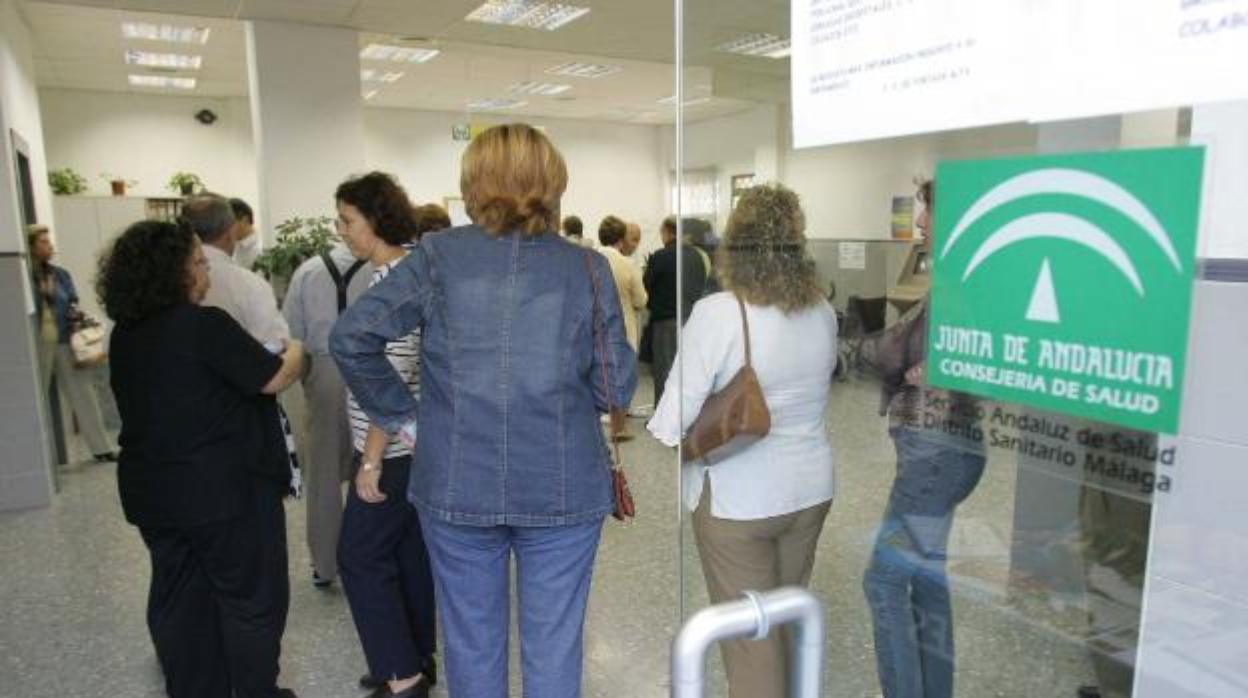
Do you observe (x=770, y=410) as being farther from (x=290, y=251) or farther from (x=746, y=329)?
(x=290, y=251)

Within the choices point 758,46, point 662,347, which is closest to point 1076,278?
point 758,46

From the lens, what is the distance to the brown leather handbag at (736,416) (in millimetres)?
1637

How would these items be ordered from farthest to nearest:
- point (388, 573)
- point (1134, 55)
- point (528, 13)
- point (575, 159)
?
point (575, 159)
point (528, 13)
point (388, 573)
point (1134, 55)

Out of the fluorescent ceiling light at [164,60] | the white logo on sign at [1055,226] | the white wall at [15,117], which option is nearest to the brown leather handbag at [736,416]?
the white logo on sign at [1055,226]

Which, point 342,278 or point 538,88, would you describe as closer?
point 342,278

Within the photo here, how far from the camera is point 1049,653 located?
4.75 ft

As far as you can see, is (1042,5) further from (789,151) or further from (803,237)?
(803,237)

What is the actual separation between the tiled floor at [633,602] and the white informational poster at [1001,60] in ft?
1.78

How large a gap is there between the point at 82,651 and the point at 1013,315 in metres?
2.94

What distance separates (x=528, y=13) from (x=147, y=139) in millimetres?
6636

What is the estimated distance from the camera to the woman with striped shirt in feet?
6.75

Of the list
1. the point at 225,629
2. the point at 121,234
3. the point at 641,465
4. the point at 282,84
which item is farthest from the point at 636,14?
the point at 225,629

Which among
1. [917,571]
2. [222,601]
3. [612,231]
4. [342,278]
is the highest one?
[612,231]

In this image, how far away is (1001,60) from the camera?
3.31 feet
